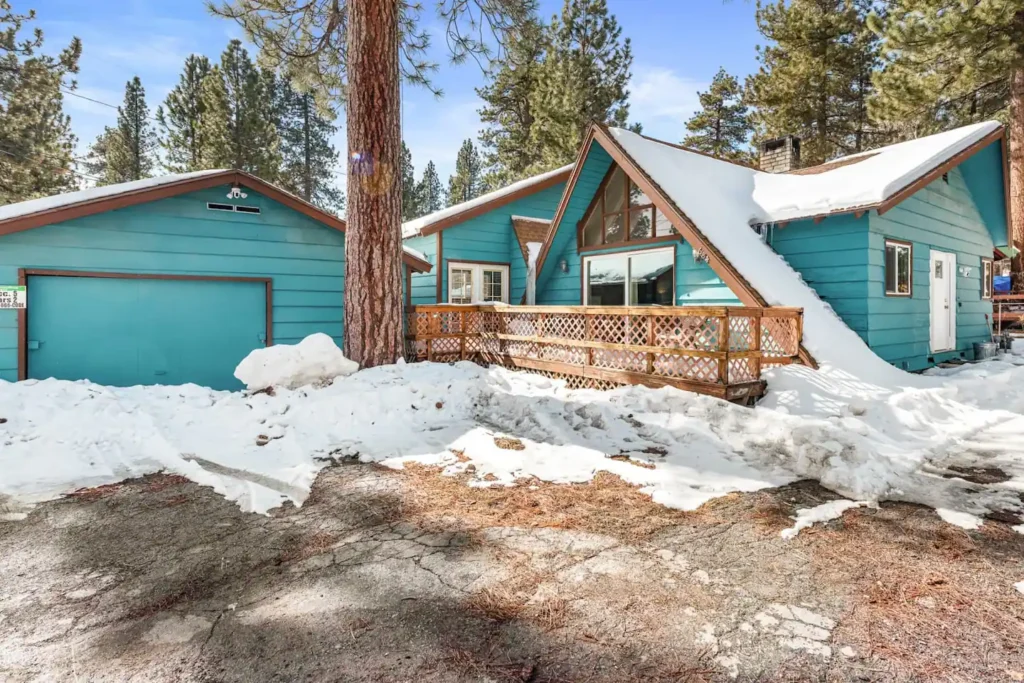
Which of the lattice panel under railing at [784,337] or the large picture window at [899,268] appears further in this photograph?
the large picture window at [899,268]

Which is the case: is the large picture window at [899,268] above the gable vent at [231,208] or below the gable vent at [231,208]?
below

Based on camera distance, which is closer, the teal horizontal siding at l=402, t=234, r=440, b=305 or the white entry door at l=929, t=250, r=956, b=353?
the white entry door at l=929, t=250, r=956, b=353

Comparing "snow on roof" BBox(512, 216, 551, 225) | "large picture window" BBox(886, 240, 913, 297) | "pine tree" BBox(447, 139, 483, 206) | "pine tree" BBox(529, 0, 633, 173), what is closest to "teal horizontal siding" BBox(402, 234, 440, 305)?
"snow on roof" BBox(512, 216, 551, 225)

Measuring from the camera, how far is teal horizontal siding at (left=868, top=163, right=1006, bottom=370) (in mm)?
8867

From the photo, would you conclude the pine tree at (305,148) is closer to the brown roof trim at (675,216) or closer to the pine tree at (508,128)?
the pine tree at (508,128)

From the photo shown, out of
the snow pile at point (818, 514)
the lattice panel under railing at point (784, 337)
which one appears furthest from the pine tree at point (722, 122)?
the snow pile at point (818, 514)

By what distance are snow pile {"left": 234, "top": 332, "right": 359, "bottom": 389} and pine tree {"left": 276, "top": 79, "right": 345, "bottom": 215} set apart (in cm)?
2872

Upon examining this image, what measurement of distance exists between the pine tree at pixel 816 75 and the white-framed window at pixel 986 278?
36.3 feet

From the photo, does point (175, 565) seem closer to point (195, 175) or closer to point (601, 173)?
point (195, 175)

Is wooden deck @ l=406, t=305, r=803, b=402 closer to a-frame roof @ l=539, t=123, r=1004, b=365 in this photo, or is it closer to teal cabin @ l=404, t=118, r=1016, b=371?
a-frame roof @ l=539, t=123, r=1004, b=365

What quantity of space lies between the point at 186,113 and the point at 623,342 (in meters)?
26.4

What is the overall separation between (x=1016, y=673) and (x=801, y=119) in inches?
1016

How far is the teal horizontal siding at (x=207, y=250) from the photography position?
23.0 ft

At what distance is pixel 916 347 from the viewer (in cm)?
977
